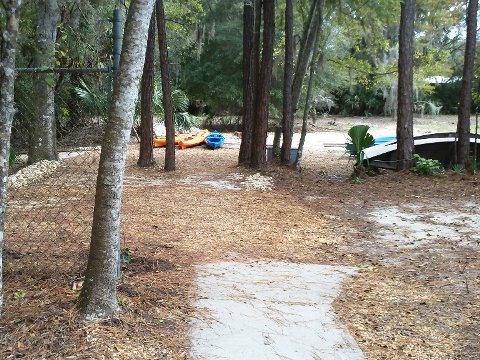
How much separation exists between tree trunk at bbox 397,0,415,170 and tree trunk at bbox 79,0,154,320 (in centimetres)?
994

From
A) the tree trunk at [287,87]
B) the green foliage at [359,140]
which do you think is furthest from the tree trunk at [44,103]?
the green foliage at [359,140]

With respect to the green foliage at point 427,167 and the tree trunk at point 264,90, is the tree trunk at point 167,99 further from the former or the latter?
the green foliage at point 427,167

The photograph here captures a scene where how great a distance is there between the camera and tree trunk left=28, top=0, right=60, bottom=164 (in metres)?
11.8

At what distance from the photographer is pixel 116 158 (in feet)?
11.1

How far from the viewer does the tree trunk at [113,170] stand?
10.9 feet

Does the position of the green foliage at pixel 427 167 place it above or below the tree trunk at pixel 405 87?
below

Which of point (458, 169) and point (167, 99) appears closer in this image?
point (458, 169)

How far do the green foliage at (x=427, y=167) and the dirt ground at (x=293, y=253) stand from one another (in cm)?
20

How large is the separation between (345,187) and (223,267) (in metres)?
6.60

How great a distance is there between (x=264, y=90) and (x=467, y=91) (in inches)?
184

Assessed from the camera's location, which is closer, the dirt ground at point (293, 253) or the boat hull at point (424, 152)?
the dirt ground at point (293, 253)

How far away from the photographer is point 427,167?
12.0 metres

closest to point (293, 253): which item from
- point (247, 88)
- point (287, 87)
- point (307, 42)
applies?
point (287, 87)

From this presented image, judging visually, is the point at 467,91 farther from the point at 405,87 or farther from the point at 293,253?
the point at 293,253
